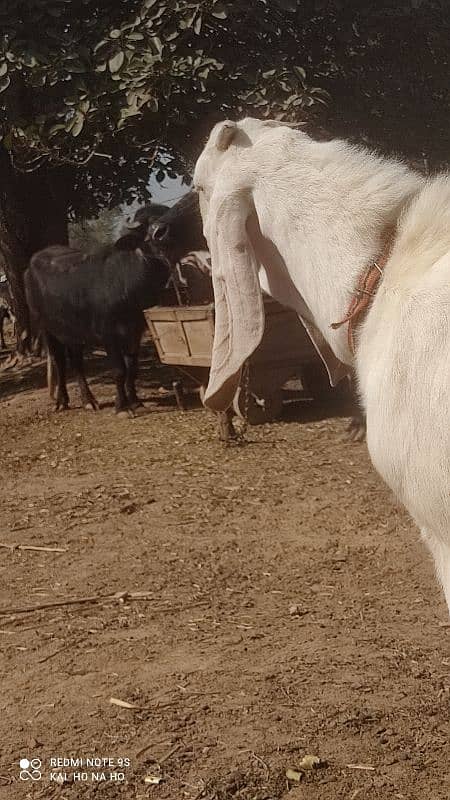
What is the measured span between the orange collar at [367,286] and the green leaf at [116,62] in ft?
20.7

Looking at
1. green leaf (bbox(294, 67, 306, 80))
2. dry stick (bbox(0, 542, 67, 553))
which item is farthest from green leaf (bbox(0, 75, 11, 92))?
dry stick (bbox(0, 542, 67, 553))

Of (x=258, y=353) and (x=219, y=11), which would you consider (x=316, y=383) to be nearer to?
(x=258, y=353)

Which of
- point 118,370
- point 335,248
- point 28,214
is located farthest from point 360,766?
point 28,214

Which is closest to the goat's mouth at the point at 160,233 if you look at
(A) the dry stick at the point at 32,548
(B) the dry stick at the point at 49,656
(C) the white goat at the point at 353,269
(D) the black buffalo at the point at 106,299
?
(D) the black buffalo at the point at 106,299

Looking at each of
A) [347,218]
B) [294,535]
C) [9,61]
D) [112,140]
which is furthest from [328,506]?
[9,61]

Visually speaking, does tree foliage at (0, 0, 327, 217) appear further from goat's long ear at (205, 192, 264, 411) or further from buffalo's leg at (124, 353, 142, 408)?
goat's long ear at (205, 192, 264, 411)

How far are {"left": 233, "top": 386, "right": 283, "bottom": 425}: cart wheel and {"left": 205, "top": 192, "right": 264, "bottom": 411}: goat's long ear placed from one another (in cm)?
621

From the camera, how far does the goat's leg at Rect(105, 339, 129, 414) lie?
10625 millimetres

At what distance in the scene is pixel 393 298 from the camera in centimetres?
242

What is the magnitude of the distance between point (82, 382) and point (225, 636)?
7320 mm

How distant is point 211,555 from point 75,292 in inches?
240

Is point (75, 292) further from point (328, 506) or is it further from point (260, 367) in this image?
point (328, 506)

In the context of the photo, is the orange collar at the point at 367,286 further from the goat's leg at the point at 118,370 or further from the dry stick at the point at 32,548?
the goat's leg at the point at 118,370

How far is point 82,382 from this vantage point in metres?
11.3
